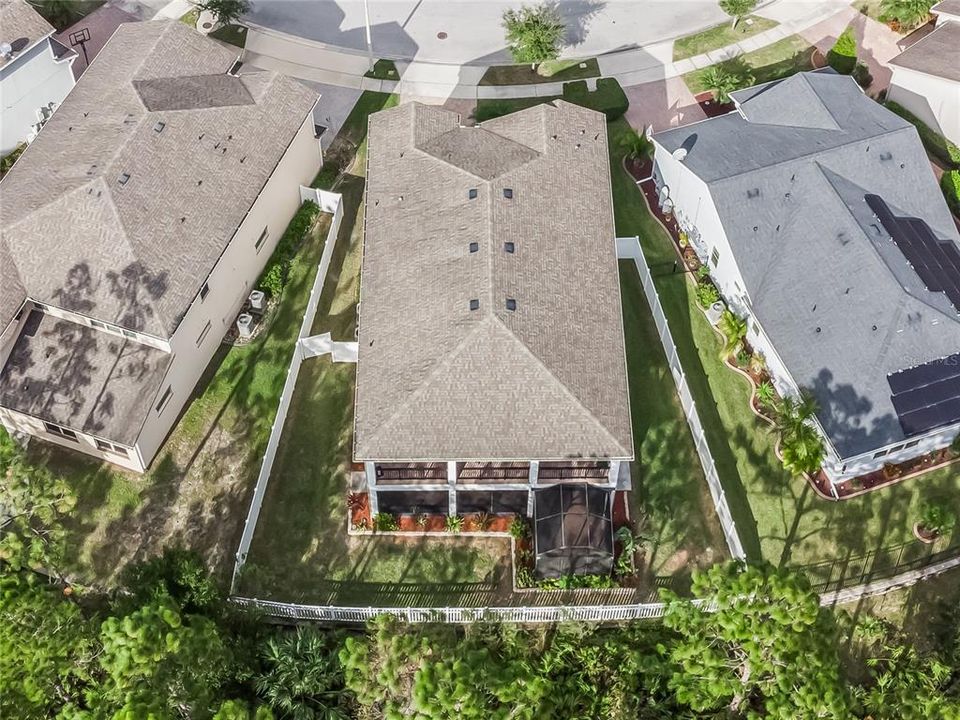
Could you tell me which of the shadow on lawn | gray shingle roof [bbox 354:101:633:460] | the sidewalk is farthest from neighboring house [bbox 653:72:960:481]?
the sidewalk

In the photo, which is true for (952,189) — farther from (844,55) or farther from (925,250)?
(844,55)

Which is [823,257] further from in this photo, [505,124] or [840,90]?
[505,124]

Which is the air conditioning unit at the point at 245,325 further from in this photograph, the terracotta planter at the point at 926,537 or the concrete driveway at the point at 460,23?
the terracotta planter at the point at 926,537

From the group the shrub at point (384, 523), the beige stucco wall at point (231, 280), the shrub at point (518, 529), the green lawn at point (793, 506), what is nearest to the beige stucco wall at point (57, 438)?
the beige stucco wall at point (231, 280)

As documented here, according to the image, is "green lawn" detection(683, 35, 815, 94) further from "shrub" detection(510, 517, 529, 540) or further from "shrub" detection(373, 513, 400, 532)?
"shrub" detection(373, 513, 400, 532)

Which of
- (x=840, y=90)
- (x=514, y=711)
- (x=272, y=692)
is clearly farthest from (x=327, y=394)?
(x=840, y=90)

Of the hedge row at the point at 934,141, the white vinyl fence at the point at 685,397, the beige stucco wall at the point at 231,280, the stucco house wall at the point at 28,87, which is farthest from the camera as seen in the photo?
the hedge row at the point at 934,141

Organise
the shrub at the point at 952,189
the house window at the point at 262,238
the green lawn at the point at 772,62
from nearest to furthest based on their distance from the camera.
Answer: the house window at the point at 262,238
the shrub at the point at 952,189
the green lawn at the point at 772,62
